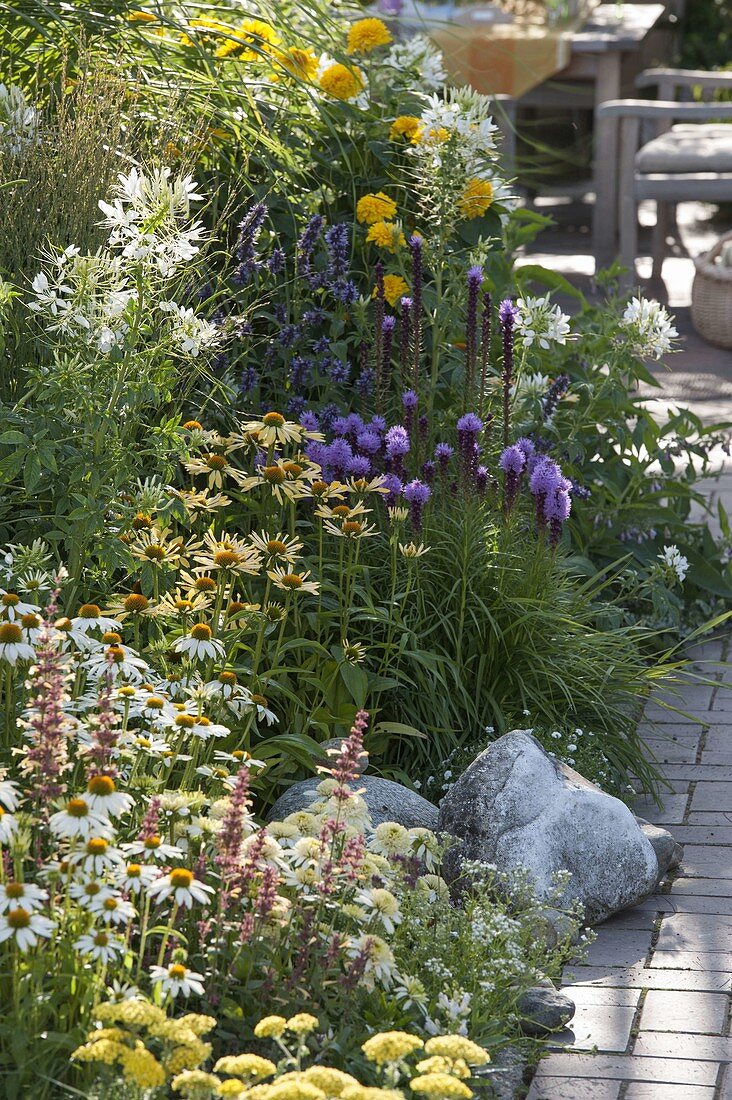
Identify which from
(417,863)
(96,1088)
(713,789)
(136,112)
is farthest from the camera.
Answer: (136,112)

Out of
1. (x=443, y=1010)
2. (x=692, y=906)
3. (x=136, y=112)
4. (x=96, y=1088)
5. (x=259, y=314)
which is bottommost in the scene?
(x=692, y=906)

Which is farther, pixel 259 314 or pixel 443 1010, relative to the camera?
pixel 259 314

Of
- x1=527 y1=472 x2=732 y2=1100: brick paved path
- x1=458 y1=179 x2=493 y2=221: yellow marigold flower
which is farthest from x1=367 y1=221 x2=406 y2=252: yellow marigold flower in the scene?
x1=527 y1=472 x2=732 y2=1100: brick paved path

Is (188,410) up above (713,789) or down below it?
above

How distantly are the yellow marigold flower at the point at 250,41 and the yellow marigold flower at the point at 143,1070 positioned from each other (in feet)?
10.4

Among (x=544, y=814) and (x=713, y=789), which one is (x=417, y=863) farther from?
(x=713, y=789)

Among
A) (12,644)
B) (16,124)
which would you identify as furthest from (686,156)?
(12,644)

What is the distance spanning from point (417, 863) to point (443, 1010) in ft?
0.96

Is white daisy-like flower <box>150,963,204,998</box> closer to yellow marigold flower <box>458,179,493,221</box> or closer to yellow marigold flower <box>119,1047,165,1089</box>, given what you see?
yellow marigold flower <box>119,1047,165,1089</box>

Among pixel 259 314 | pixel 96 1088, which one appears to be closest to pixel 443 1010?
pixel 96 1088

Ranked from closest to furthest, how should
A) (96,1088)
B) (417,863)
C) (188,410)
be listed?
(96,1088) < (417,863) < (188,410)

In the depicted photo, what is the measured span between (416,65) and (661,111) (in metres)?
4.52

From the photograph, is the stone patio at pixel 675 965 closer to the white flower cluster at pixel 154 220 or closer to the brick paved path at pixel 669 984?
the brick paved path at pixel 669 984

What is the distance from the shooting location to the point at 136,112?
4141 mm
